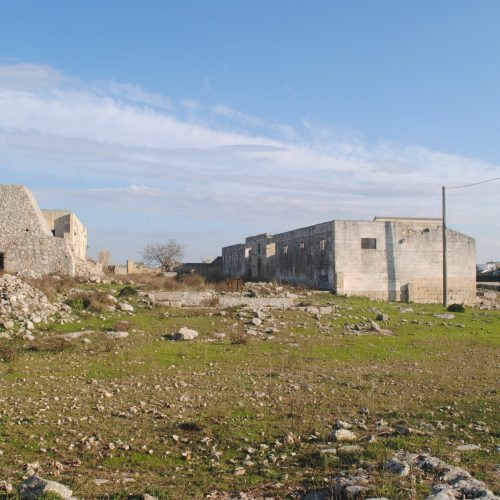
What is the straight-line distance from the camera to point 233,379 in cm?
1068

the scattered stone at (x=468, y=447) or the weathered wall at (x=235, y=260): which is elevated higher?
the weathered wall at (x=235, y=260)

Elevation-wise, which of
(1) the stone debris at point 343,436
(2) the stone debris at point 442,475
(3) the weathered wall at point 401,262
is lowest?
(1) the stone debris at point 343,436

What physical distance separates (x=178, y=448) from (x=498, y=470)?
3517 mm

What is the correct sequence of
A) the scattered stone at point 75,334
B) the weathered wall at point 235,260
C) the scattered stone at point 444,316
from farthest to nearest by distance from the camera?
the weathered wall at point 235,260, the scattered stone at point 444,316, the scattered stone at point 75,334

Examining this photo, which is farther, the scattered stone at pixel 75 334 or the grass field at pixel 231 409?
the scattered stone at pixel 75 334

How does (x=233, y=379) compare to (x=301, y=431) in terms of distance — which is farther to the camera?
(x=233, y=379)

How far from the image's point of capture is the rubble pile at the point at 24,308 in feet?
47.7

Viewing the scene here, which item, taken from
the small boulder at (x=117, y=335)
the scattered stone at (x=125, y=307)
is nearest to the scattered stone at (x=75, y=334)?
the small boulder at (x=117, y=335)

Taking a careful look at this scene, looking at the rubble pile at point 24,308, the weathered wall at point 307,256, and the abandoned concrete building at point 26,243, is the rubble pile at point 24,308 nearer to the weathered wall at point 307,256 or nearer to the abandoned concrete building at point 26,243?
the abandoned concrete building at point 26,243

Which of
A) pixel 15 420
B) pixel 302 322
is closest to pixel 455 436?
pixel 15 420

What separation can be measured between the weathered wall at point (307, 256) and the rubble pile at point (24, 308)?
17.1 meters

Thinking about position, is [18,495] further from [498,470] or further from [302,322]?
[302,322]

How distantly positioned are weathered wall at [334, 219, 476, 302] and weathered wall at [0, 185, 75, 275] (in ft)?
45.4

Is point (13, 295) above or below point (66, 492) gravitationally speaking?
above
